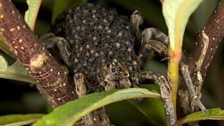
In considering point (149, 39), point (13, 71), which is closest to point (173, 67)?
point (13, 71)

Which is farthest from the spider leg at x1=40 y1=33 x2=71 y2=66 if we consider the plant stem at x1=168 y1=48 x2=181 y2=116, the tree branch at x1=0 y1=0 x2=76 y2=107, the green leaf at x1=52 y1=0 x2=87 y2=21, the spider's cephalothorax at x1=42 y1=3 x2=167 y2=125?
the plant stem at x1=168 y1=48 x2=181 y2=116

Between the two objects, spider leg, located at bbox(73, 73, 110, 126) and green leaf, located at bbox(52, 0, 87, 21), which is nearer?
spider leg, located at bbox(73, 73, 110, 126)

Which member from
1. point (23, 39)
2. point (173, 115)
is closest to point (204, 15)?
point (173, 115)

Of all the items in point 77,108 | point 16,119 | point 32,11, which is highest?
point 32,11

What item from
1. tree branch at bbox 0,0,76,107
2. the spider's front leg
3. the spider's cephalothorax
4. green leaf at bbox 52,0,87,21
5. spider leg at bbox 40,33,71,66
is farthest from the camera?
green leaf at bbox 52,0,87,21

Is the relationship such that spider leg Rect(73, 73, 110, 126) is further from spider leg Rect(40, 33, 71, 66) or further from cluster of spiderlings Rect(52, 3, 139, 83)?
spider leg Rect(40, 33, 71, 66)

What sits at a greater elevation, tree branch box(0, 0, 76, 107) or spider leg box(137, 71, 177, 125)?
tree branch box(0, 0, 76, 107)

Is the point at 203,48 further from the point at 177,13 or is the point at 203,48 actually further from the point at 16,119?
the point at 16,119
